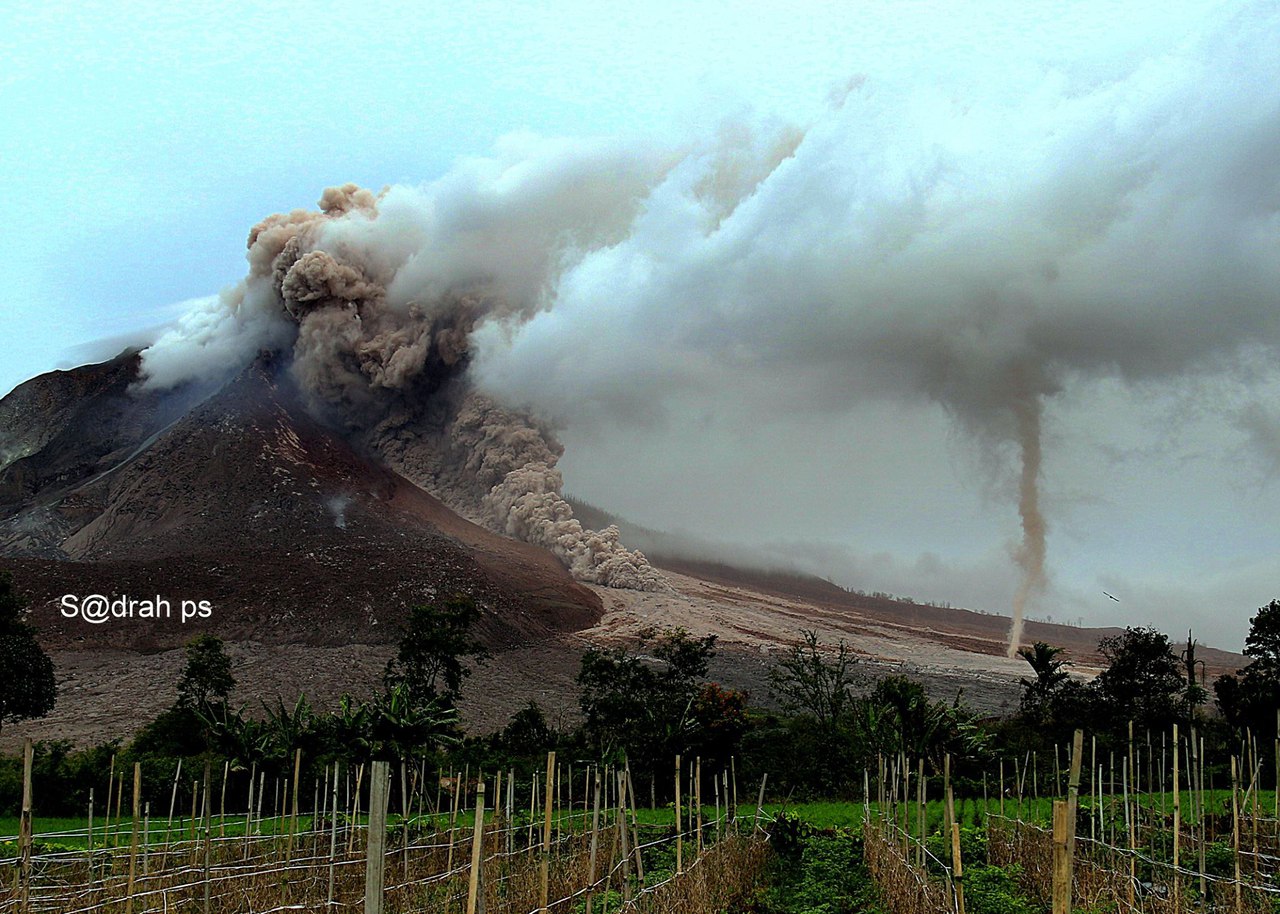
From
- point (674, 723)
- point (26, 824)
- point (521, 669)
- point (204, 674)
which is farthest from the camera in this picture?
point (521, 669)

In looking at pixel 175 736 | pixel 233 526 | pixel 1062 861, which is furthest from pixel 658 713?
pixel 233 526

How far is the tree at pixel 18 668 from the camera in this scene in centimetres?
3675

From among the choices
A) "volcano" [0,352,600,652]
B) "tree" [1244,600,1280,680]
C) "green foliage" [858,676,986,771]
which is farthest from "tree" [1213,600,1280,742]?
"volcano" [0,352,600,652]

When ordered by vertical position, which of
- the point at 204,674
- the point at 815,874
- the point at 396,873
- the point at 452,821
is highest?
the point at 204,674

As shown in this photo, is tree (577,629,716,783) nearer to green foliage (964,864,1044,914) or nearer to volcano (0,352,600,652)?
green foliage (964,864,1044,914)

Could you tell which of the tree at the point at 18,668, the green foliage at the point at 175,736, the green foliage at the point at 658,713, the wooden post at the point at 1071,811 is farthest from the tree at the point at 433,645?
Answer: the wooden post at the point at 1071,811

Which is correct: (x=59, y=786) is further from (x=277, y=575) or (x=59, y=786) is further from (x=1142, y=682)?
(x=277, y=575)

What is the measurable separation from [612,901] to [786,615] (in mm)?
88154

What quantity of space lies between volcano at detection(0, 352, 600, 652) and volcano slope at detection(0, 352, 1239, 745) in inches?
8.9

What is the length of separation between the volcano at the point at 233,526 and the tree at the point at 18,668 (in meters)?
30.8

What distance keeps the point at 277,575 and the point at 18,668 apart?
41.7 meters

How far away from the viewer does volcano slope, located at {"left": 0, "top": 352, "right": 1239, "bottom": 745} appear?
63656 millimetres

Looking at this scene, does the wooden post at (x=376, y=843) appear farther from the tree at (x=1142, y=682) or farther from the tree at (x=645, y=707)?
the tree at (x=1142, y=682)

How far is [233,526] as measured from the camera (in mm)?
89688
